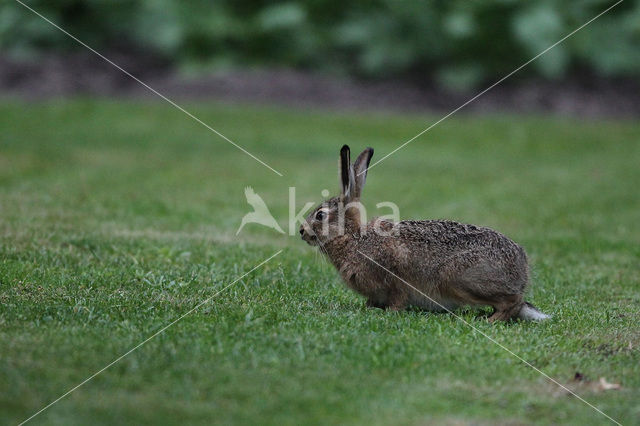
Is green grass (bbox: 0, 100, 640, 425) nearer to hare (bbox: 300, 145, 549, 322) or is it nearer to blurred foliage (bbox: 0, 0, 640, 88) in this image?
hare (bbox: 300, 145, 549, 322)

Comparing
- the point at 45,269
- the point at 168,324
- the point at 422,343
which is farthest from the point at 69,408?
the point at 45,269

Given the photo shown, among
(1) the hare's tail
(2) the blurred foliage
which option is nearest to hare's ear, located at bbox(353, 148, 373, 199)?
(1) the hare's tail

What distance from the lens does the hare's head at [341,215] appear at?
780cm

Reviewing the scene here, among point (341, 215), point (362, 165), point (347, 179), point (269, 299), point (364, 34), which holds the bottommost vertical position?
point (269, 299)

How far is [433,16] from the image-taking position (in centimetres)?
2167

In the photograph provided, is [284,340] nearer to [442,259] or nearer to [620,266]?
[442,259]

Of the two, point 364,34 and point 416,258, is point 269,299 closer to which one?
point 416,258

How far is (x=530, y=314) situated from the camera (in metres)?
7.26

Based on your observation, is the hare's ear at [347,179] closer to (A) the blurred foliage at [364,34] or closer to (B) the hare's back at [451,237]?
(B) the hare's back at [451,237]

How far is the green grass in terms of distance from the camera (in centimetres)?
512

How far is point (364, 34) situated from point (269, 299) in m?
15.3

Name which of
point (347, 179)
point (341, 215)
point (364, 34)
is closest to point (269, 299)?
point (341, 215)

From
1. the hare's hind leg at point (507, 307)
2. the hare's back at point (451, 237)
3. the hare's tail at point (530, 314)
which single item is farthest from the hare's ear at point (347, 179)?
the hare's tail at point (530, 314)

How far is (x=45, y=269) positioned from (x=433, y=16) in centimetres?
1563
